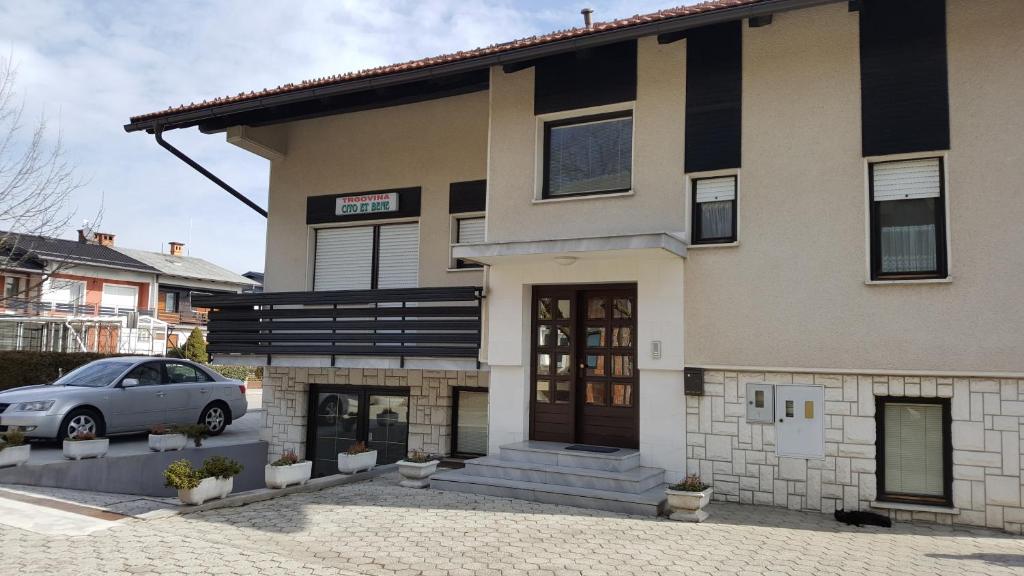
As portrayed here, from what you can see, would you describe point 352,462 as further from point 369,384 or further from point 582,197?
point 582,197

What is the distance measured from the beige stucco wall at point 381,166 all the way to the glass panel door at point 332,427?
2186 millimetres

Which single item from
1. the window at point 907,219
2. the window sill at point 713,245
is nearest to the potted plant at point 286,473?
the window sill at point 713,245

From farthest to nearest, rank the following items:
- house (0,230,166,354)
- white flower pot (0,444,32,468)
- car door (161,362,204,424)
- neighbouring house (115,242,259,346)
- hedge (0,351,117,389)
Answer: neighbouring house (115,242,259,346)
house (0,230,166,354)
hedge (0,351,117,389)
car door (161,362,204,424)
white flower pot (0,444,32,468)

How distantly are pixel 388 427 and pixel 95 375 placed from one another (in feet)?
16.5

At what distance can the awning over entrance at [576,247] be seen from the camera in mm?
8570

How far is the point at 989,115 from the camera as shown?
795 cm

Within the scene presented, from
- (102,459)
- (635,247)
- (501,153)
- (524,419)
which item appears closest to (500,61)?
(501,153)

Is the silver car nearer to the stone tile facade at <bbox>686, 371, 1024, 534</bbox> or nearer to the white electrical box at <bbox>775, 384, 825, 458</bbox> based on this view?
the stone tile facade at <bbox>686, 371, 1024, 534</bbox>

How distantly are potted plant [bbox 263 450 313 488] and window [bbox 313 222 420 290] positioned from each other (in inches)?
168

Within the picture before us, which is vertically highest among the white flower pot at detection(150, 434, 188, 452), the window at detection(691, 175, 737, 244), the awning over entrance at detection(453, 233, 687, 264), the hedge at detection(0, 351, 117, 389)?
the window at detection(691, 175, 737, 244)

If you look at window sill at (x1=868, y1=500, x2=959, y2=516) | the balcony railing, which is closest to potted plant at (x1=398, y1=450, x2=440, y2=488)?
the balcony railing

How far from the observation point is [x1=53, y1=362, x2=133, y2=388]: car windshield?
12.5m

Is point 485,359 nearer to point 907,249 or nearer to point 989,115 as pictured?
point 907,249

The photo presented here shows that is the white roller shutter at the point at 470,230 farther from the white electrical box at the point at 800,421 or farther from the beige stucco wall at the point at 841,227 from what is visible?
the white electrical box at the point at 800,421
